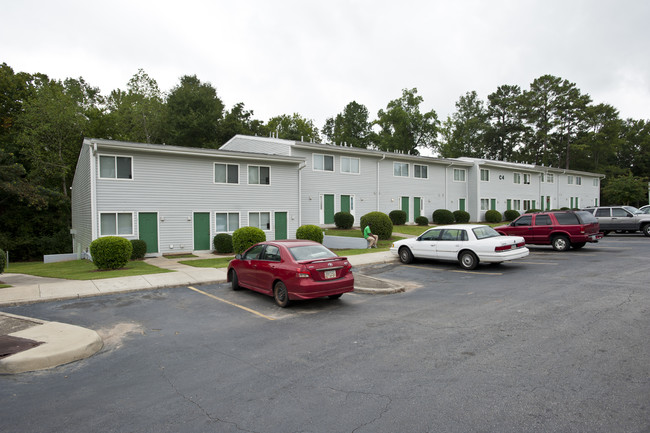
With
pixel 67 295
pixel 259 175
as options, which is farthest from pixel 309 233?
pixel 67 295

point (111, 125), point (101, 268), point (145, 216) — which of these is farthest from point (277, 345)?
point (111, 125)

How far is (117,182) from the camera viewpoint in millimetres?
19250

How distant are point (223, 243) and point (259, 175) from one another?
507 cm

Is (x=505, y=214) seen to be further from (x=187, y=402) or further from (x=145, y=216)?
(x=187, y=402)

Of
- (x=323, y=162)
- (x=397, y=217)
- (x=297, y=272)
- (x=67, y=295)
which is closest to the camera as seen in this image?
(x=297, y=272)

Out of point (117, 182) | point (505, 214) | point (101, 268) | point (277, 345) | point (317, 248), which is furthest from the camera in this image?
point (505, 214)

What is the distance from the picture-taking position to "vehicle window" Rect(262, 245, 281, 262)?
368 inches

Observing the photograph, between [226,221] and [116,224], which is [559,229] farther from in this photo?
[116,224]

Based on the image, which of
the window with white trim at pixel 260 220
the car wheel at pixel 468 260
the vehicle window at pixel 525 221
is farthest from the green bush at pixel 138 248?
the vehicle window at pixel 525 221

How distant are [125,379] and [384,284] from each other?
7524mm

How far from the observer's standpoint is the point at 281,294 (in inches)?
354

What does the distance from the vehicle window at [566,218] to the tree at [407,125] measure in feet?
148

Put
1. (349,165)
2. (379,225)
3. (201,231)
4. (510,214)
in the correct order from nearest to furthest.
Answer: (201,231)
(379,225)
(349,165)
(510,214)

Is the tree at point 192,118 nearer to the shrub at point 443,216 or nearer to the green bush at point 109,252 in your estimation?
the shrub at point 443,216
